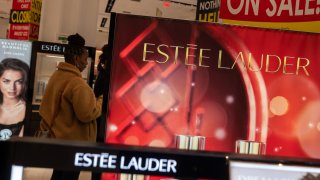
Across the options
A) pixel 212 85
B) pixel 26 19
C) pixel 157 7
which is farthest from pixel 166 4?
pixel 212 85

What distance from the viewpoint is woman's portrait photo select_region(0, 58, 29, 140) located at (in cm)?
585

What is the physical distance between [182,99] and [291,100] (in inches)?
24.6

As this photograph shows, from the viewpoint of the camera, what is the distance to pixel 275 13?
387 cm

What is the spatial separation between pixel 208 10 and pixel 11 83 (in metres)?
2.58

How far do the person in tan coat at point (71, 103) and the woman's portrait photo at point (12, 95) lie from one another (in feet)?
8.74

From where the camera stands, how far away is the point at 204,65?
2674 mm

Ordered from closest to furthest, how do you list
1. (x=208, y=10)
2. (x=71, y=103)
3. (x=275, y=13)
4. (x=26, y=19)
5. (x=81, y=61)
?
(x=71, y=103), (x=81, y=61), (x=275, y=13), (x=208, y=10), (x=26, y=19)

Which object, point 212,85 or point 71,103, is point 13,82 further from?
point 212,85

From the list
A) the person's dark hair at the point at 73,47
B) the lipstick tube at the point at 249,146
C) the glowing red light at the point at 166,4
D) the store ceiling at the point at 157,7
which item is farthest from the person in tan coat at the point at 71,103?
the glowing red light at the point at 166,4

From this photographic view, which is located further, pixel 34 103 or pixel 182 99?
pixel 34 103

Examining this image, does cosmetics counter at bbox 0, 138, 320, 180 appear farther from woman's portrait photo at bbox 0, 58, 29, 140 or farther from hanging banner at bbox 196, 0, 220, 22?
woman's portrait photo at bbox 0, 58, 29, 140

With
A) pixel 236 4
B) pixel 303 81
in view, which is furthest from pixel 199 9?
pixel 303 81

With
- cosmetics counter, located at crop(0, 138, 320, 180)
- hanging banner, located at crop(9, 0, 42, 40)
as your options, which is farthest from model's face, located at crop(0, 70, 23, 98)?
cosmetics counter, located at crop(0, 138, 320, 180)

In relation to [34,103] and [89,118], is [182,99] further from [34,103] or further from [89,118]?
[34,103]
